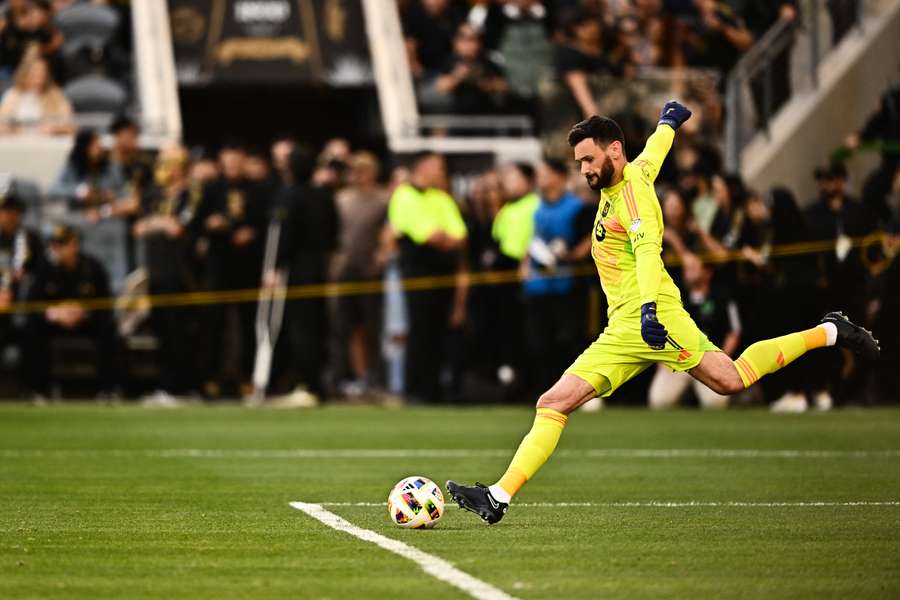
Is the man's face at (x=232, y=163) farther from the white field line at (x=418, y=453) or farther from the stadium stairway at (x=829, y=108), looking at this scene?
the white field line at (x=418, y=453)

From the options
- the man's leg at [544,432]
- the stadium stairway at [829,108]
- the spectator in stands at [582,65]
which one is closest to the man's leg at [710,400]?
the spectator in stands at [582,65]

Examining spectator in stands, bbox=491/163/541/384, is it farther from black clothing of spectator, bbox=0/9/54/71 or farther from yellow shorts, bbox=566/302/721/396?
yellow shorts, bbox=566/302/721/396

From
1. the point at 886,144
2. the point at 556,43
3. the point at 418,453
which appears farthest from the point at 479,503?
the point at 556,43

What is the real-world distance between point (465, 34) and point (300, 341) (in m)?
7.46

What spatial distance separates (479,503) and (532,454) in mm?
364

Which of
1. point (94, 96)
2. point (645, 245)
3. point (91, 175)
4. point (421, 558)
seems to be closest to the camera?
point (421, 558)

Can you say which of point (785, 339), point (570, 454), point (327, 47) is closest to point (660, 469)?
point (570, 454)

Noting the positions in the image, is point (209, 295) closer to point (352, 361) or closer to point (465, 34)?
point (352, 361)

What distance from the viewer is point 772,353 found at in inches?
400

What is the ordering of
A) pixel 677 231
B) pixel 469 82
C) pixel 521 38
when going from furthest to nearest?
pixel 521 38, pixel 469 82, pixel 677 231

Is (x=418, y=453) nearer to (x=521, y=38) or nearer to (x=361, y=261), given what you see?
(x=361, y=261)

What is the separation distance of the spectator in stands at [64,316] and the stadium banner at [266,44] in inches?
324

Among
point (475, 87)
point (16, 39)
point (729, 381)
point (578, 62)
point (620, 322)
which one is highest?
point (16, 39)

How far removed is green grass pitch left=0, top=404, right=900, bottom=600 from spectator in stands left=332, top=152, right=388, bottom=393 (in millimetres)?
4917
